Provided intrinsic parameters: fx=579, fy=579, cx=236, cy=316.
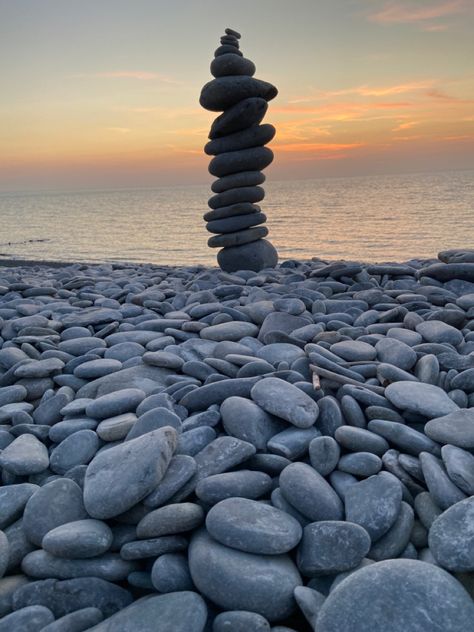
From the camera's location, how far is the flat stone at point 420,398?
8.38 feet

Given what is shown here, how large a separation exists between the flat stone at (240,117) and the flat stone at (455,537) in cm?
573

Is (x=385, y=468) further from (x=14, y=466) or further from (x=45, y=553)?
(x=14, y=466)

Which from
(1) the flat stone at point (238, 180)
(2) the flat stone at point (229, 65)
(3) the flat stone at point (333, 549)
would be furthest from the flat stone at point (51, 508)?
(2) the flat stone at point (229, 65)

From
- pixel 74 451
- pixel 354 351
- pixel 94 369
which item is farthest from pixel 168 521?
pixel 354 351

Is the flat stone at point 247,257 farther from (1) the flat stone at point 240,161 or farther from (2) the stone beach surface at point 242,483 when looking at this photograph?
(2) the stone beach surface at point 242,483

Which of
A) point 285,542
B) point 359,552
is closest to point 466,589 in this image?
point 359,552

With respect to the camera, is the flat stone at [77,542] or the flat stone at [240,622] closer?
the flat stone at [240,622]

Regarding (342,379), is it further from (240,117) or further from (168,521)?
(240,117)

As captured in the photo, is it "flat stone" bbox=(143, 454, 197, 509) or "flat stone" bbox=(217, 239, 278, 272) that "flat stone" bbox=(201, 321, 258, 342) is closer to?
"flat stone" bbox=(143, 454, 197, 509)

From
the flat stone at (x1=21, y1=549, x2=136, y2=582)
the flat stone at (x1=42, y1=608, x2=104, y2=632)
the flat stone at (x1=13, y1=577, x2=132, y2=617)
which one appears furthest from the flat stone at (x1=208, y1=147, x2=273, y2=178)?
the flat stone at (x1=42, y1=608, x2=104, y2=632)

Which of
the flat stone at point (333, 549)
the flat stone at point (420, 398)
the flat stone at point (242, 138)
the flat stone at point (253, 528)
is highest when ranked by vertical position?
the flat stone at point (242, 138)

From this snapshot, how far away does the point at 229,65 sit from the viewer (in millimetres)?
6809

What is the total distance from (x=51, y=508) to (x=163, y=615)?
678 mm

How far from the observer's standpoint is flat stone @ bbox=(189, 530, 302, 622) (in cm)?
178
